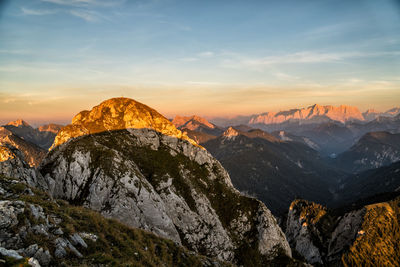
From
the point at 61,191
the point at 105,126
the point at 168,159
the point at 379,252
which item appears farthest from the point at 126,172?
the point at 379,252

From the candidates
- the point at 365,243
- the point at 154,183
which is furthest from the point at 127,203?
the point at 365,243

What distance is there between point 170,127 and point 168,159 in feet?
73.6

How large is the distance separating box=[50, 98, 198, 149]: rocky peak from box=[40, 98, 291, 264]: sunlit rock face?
1.28 ft

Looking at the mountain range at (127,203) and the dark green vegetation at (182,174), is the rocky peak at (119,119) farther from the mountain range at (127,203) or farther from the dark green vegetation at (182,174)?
the dark green vegetation at (182,174)

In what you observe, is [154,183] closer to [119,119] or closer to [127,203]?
[127,203]

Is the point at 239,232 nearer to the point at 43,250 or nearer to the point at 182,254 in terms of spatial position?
the point at 182,254

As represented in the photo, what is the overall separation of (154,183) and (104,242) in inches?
2104

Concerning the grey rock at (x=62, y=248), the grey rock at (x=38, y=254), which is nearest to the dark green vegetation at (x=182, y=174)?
the grey rock at (x=62, y=248)

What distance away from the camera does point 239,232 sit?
80.5 m

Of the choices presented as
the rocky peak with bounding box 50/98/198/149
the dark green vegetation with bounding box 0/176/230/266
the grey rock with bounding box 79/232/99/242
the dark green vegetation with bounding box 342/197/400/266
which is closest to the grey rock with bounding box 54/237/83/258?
Answer: the dark green vegetation with bounding box 0/176/230/266

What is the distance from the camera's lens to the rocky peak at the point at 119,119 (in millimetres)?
85306

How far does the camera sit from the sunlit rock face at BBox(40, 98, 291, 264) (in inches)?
2345

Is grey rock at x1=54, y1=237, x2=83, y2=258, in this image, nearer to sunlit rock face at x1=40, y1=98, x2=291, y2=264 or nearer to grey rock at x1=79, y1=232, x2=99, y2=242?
grey rock at x1=79, y1=232, x2=99, y2=242

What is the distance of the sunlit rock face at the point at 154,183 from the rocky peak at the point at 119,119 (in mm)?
392
